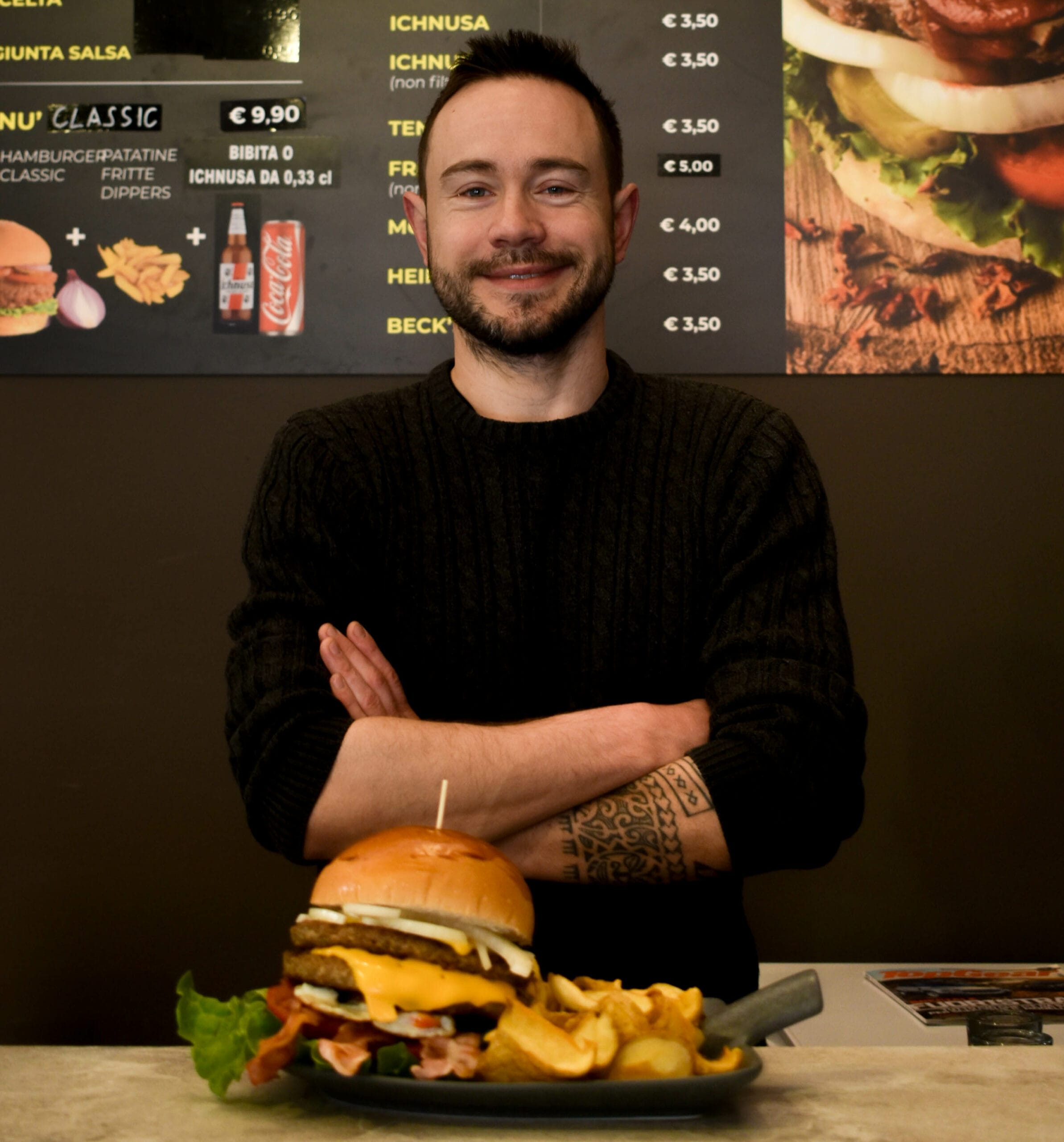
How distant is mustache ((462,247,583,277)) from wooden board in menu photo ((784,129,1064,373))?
2.94ft

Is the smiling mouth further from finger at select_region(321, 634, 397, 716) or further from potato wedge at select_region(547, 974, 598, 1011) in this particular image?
potato wedge at select_region(547, 974, 598, 1011)

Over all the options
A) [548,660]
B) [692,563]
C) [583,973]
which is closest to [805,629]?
[692,563]

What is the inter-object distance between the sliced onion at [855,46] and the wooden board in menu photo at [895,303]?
0.17 m

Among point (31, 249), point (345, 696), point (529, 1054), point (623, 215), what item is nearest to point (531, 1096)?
point (529, 1054)

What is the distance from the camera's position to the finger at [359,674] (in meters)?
1.40

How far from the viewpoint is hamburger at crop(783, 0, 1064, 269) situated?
91.4 inches

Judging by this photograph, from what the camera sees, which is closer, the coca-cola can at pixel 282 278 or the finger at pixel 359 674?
the finger at pixel 359 674

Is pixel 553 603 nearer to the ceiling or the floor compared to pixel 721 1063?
nearer to the ceiling

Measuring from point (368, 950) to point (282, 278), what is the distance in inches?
73.3

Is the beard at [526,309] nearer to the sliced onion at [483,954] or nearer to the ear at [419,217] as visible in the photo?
the ear at [419,217]

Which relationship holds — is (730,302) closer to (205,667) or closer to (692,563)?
(692,563)

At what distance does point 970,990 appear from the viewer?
6.10ft

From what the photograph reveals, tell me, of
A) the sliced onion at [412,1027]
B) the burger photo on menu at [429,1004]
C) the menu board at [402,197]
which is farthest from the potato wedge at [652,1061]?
the menu board at [402,197]

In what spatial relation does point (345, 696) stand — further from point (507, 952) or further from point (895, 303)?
point (895, 303)
